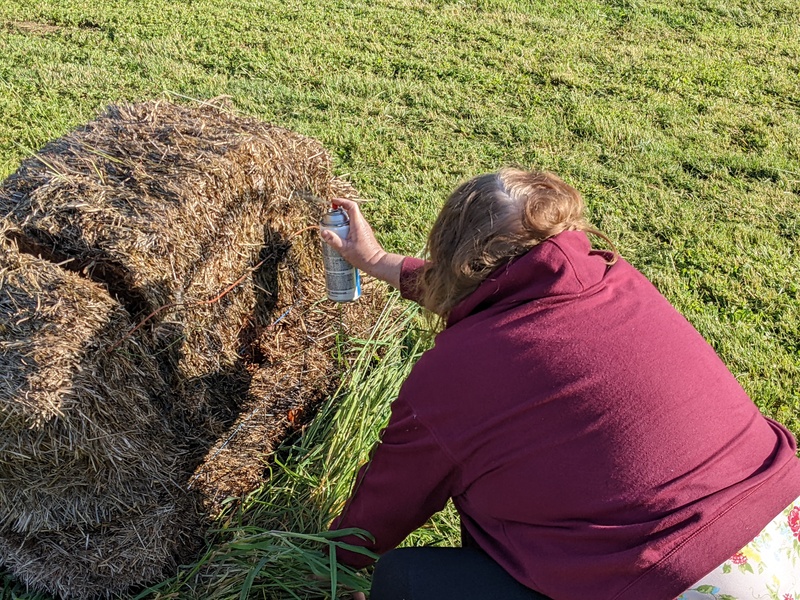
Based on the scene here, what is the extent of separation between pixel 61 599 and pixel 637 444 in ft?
7.07

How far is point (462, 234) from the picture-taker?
2064mm

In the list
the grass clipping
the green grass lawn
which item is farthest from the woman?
the green grass lawn

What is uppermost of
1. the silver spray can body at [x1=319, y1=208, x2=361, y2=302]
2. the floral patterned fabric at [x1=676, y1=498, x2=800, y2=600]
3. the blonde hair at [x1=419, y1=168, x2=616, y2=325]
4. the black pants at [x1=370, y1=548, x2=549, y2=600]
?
the blonde hair at [x1=419, y1=168, x2=616, y2=325]

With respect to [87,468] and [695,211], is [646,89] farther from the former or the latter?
[87,468]

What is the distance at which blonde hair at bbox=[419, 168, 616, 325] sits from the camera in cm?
198

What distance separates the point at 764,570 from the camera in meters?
1.83

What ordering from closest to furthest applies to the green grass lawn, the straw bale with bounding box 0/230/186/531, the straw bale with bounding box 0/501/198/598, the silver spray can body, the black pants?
the black pants, the straw bale with bounding box 0/230/186/531, the straw bale with bounding box 0/501/198/598, the silver spray can body, the green grass lawn

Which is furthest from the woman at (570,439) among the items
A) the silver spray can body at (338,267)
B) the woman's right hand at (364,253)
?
the silver spray can body at (338,267)

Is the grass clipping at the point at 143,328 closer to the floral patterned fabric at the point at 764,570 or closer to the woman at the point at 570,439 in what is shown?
Answer: the woman at the point at 570,439

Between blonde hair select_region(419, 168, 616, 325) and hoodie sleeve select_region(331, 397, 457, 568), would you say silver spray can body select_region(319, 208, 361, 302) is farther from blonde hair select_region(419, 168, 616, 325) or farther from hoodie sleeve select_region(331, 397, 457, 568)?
hoodie sleeve select_region(331, 397, 457, 568)

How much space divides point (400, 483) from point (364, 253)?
903mm

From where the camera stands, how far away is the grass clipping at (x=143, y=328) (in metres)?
2.20

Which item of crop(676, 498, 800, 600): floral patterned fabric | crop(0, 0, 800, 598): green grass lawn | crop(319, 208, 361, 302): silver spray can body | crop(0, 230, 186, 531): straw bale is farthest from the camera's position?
crop(0, 0, 800, 598): green grass lawn

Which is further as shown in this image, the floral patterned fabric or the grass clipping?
the grass clipping
